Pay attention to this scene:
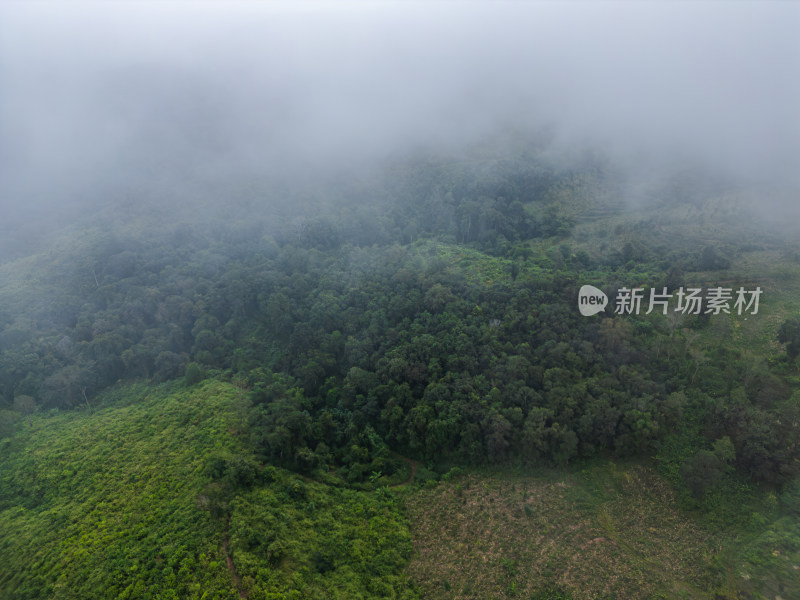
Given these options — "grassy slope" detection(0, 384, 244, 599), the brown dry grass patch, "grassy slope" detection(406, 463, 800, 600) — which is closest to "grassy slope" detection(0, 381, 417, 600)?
"grassy slope" detection(0, 384, 244, 599)

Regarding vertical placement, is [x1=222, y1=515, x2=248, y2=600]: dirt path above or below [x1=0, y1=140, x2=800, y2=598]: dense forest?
below

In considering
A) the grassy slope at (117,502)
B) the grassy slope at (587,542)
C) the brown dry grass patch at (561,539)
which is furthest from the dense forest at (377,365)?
the brown dry grass patch at (561,539)

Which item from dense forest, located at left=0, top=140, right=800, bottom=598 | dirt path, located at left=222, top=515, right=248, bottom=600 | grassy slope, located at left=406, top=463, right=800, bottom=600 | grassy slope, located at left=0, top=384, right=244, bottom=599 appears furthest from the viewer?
dense forest, located at left=0, top=140, right=800, bottom=598

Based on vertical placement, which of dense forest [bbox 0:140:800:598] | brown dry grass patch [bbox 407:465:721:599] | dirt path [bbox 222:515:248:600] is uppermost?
dense forest [bbox 0:140:800:598]

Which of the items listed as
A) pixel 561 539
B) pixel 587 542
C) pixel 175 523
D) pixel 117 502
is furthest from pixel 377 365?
pixel 117 502

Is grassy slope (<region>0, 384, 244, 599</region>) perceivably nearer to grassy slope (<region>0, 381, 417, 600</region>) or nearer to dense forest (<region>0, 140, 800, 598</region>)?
grassy slope (<region>0, 381, 417, 600</region>)

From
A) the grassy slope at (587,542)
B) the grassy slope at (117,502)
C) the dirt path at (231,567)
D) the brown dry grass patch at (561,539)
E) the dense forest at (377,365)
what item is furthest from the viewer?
the dense forest at (377,365)

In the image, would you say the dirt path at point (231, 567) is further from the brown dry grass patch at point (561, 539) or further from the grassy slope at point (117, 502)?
the brown dry grass patch at point (561, 539)

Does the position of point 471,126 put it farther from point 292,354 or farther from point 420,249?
point 292,354

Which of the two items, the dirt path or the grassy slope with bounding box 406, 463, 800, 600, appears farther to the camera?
the grassy slope with bounding box 406, 463, 800, 600

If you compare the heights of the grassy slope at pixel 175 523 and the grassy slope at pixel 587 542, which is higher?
the grassy slope at pixel 175 523
